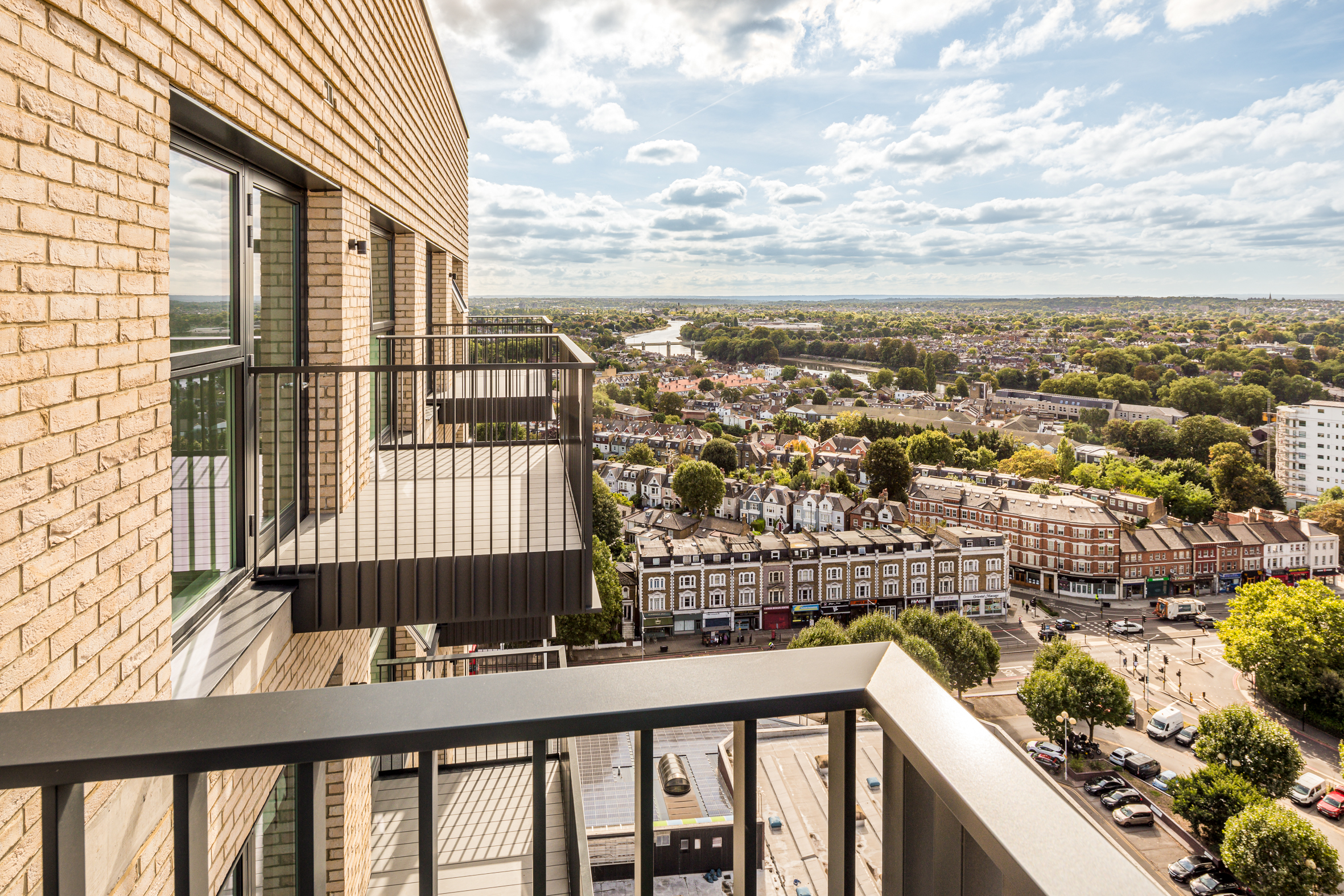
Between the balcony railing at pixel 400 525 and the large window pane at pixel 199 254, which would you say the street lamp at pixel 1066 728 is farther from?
the large window pane at pixel 199 254

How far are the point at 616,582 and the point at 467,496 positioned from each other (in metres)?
26.1

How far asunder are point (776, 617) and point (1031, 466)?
1269 inches

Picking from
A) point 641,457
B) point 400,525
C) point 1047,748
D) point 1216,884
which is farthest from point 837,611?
point 400,525

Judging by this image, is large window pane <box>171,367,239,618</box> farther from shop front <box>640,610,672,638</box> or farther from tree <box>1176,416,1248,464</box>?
tree <box>1176,416,1248,464</box>

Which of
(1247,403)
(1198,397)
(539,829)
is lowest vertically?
(539,829)

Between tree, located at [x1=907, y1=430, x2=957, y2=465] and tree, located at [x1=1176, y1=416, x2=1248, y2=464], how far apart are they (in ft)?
76.1

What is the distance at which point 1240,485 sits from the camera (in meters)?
53.8

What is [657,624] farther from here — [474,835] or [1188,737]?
[474,835]

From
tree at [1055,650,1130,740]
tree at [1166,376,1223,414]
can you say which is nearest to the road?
tree at [1055,650,1130,740]

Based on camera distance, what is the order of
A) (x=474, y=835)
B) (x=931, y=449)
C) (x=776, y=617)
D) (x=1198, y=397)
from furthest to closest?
(x=1198, y=397), (x=931, y=449), (x=776, y=617), (x=474, y=835)

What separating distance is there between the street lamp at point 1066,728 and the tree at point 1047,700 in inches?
6.1

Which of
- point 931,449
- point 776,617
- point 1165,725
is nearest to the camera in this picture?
point 1165,725

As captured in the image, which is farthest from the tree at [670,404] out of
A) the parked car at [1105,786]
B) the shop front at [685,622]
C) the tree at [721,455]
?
the parked car at [1105,786]

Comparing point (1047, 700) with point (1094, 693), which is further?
point (1047, 700)
